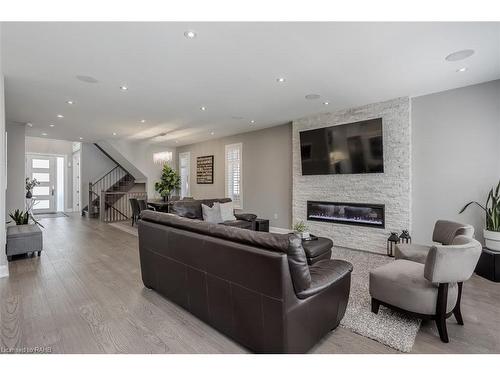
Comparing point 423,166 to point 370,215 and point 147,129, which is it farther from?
point 147,129

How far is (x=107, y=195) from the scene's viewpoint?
9.18 m

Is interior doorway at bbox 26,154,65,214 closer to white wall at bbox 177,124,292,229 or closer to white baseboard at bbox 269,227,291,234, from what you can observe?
white wall at bbox 177,124,292,229

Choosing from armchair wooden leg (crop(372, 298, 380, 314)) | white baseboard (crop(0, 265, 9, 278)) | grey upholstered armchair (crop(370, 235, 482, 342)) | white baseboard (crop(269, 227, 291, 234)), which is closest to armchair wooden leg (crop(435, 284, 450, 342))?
grey upholstered armchair (crop(370, 235, 482, 342))

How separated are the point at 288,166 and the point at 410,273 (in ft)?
14.5

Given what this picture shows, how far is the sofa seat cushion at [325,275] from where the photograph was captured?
1861 mm

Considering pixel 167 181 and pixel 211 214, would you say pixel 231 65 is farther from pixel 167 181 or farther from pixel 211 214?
pixel 167 181

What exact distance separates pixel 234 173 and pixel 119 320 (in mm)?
6052

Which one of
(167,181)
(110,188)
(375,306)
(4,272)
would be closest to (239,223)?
(375,306)

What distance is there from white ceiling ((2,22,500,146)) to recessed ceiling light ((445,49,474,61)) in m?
0.07

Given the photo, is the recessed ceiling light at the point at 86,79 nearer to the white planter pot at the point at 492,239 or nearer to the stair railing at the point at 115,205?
the stair railing at the point at 115,205

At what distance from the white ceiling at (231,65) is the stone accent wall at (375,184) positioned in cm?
34

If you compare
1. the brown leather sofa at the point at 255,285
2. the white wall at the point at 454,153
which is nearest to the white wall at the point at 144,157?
the brown leather sofa at the point at 255,285

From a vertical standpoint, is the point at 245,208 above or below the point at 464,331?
above
